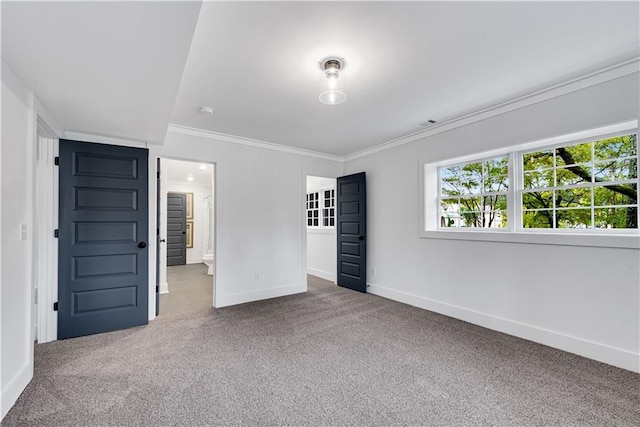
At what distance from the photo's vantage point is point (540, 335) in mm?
2729

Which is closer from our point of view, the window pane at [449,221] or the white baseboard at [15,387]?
the white baseboard at [15,387]

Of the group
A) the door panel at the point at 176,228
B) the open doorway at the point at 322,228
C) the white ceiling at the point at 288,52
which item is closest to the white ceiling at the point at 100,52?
the white ceiling at the point at 288,52

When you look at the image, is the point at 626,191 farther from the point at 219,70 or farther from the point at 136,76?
the point at 136,76

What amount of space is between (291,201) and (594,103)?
3547mm

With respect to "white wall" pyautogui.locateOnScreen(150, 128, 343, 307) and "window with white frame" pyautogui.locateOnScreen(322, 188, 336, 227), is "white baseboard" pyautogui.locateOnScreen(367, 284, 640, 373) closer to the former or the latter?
"white wall" pyautogui.locateOnScreen(150, 128, 343, 307)

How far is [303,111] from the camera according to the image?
10.3ft

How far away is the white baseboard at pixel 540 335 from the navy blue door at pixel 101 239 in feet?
11.2

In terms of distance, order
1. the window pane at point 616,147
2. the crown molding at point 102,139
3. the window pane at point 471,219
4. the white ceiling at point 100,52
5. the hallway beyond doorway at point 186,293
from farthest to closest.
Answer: the hallway beyond doorway at point 186,293 → the window pane at point 471,219 → the crown molding at point 102,139 → the window pane at point 616,147 → the white ceiling at point 100,52

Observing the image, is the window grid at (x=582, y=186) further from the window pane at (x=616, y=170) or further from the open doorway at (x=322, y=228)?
the open doorway at (x=322, y=228)

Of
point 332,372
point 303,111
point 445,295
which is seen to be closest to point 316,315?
point 332,372

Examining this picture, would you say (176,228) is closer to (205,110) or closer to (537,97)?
(205,110)

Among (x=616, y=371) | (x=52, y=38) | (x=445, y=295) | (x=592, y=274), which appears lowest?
(x=616, y=371)

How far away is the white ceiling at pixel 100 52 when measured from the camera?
133 cm

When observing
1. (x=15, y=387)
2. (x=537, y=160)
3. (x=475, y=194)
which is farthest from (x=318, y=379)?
(x=537, y=160)
